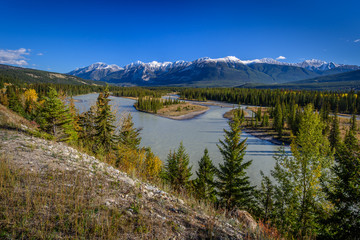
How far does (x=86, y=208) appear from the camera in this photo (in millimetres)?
5219

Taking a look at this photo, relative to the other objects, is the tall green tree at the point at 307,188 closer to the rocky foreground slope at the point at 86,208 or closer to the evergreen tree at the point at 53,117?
the rocky foreground slope at the point at 86,208

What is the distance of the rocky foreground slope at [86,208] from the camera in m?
4.34

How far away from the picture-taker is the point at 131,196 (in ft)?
21.6

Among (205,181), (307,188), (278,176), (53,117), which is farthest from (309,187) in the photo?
(53,117)

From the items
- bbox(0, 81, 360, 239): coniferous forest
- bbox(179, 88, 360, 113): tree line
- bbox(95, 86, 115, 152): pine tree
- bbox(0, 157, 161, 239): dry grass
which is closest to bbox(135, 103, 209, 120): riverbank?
bbox(179, 88, 360, 113): tree line

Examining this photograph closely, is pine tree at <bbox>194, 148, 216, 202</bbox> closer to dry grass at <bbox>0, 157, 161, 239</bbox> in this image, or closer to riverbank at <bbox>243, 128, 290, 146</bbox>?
dry grass at <bbox>0, 157, 161, 239</bbox>

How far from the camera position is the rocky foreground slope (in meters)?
4.34

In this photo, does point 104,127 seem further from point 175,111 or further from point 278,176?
point 175,111

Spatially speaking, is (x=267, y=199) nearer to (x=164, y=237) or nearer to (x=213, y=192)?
(x=213, y=192)

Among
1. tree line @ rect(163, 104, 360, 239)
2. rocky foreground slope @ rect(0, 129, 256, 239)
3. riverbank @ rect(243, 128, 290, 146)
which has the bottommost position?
riverbank @ rect(243, 128, 290, 146)

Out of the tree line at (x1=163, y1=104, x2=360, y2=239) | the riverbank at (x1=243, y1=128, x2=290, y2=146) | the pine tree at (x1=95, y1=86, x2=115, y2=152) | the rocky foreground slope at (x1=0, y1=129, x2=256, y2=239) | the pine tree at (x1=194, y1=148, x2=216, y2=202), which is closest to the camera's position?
the rocky foreground slope at (x1=0, y1=129, x2=256, y2=239)

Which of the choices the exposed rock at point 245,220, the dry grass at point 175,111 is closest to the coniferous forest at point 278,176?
the exposed rock at point 245,220

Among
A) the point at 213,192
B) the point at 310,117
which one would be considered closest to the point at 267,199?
the point at 213,192

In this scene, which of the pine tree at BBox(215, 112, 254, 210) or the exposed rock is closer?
the exposed rock
